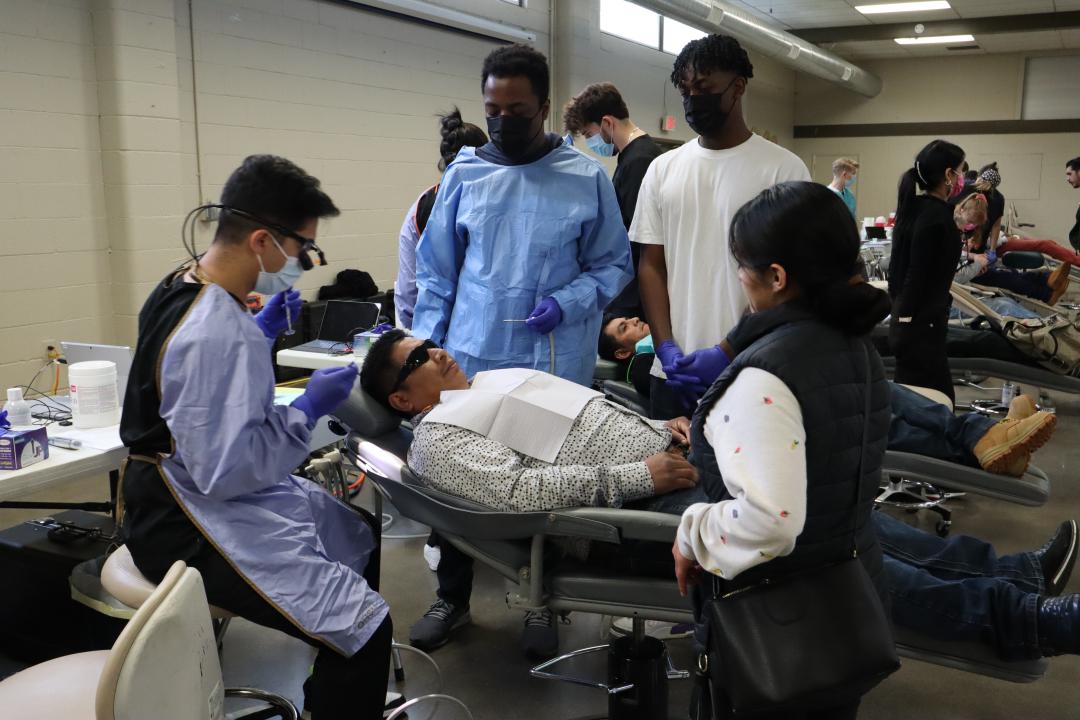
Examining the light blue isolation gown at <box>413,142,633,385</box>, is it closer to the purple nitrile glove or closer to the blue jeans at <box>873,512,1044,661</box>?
the purple nitrile glove

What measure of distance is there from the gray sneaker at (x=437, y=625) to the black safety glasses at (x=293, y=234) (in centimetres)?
120

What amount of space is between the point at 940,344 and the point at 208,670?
9.80 ft

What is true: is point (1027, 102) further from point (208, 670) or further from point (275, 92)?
point (208, 670)

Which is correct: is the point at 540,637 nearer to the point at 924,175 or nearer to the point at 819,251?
the point at 819,251

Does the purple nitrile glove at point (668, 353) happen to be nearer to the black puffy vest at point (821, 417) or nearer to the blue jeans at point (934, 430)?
the blue jeans at point (934, 430)

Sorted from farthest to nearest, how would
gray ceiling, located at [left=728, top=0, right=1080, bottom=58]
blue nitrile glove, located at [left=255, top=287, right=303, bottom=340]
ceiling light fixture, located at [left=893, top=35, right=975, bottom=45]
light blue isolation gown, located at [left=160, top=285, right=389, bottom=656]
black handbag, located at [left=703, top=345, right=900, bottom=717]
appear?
1. ceiling light fixture, located at [left=893, top=35, right=975, bottom=45]
2. gray ceiling, located at [left=728, top=0, right=1080, bottom=58]
3. blue nitrile glove, located at [left=255, top=287, right=303, bottom=340]
4. light blue isolation gown, located at [left=160, top=285, right=389, bottom=656]
5. black handbag, located at [left=703, top=345, right=900, bottom=717]

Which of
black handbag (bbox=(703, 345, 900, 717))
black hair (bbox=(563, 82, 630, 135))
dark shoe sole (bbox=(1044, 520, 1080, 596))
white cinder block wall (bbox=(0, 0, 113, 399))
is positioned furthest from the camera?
white cinder block wall (bbox=(0, 0, 113, 399))

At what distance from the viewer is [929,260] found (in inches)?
131

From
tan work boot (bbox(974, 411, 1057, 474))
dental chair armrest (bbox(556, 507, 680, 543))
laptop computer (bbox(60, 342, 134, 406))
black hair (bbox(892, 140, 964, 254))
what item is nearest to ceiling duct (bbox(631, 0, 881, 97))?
black hair (bbox(892, 140, 964, 254))

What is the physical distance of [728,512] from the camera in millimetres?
1227

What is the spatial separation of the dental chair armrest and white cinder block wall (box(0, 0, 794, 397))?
2711mm

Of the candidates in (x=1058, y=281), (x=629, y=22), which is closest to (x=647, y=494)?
(x=1058, y=281)

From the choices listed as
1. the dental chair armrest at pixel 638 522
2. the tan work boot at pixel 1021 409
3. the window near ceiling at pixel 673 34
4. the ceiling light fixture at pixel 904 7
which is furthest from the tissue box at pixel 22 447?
the ceiling light fixture at pixel 904 7

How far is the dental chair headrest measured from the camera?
2146 mm
